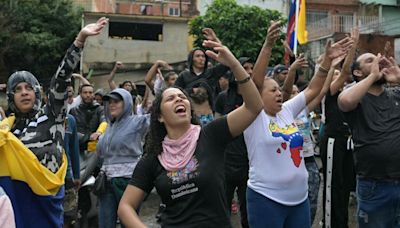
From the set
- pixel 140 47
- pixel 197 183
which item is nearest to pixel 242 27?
pixel 140 47

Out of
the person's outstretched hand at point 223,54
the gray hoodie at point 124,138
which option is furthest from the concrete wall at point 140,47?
the person's outstretched hand at point 223,54

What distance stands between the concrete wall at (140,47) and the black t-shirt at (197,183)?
2558 centimetres

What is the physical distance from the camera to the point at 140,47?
28.8m

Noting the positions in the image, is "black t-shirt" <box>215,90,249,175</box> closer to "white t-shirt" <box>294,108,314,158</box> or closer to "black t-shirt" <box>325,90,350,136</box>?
"white t-shirt" <box>294,108,314,158</box>

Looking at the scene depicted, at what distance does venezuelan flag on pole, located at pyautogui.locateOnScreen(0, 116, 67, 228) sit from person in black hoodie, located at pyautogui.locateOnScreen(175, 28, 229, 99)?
263 cm

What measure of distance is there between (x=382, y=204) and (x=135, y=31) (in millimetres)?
27712

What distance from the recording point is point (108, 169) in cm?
546

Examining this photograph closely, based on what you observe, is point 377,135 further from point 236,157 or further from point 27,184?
point 27,184

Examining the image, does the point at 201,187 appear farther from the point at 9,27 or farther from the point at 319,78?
the point at 9,27

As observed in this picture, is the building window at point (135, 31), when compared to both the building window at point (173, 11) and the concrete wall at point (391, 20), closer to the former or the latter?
the building window at point (173, 11)

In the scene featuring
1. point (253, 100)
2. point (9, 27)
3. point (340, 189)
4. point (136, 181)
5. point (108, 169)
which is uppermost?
point (9, 27)

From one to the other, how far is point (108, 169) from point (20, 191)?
1642mm

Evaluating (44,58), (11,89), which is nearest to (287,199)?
(11,89)

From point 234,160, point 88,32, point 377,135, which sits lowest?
point 234,160
